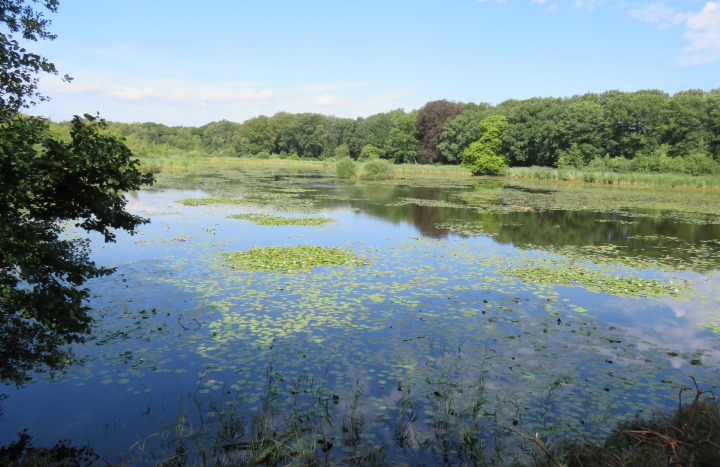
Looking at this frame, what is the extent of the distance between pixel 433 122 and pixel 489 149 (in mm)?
18019

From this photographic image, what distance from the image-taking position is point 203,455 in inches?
159

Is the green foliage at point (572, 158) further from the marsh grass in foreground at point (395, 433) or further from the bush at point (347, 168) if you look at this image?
the marsh grass in foreground at point (395, 433)

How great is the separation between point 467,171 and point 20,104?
65.4 metres

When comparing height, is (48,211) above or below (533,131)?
below

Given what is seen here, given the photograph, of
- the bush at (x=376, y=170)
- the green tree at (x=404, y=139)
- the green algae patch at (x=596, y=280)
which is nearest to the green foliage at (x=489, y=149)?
the green tree at (x=404, y=139)

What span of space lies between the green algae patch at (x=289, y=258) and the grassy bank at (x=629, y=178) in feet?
141

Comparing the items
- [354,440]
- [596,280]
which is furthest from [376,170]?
[354,440]

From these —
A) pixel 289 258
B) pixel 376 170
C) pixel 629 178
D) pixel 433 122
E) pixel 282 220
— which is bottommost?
pixel 289 258

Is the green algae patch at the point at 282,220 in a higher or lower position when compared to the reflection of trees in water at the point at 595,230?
higher

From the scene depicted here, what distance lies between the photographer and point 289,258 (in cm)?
1203

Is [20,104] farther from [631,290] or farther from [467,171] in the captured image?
[467,171]

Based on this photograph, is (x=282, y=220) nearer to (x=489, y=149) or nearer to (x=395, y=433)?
(x=395, y=433)

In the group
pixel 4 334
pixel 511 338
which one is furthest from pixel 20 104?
pixel 511 338

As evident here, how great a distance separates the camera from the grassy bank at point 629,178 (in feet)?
136
